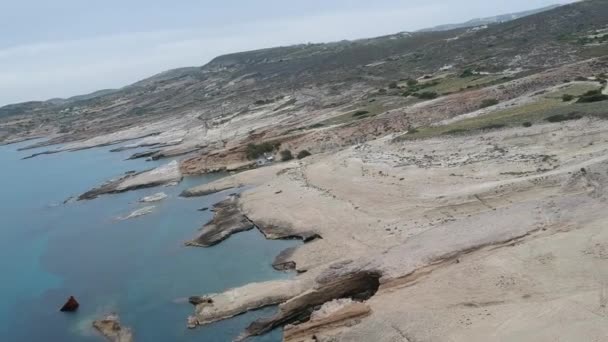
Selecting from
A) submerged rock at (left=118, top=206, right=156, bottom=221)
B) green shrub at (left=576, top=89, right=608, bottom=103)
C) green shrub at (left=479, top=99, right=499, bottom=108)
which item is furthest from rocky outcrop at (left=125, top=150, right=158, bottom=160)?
green shrub at (left=576, top=89, right=608, bottom=103)

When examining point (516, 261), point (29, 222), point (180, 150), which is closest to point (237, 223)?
point (516, 261)

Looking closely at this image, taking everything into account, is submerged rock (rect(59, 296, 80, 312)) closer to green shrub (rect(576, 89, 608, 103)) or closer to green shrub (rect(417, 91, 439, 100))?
green shrub (rect(576, 89, 608, 103))

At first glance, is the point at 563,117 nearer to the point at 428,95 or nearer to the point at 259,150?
the point at 428,95

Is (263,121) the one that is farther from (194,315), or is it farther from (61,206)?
(194,315)

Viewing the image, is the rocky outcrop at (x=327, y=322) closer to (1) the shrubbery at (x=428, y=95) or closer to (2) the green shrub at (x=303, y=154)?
(2) the green shrub at (x=303, y=154)

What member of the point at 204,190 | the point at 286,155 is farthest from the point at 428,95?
the point at 204,190

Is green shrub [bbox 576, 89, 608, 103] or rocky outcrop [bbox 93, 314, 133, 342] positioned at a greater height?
green shrub [bbox 576, 89, 608, 103]
